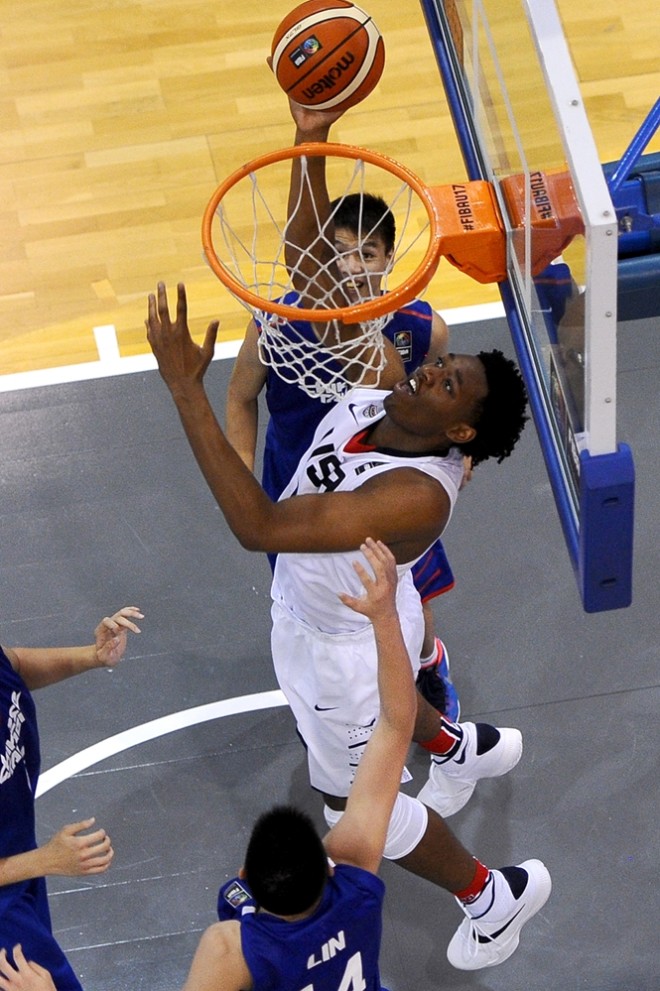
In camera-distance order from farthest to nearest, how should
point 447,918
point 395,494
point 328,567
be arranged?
point 447,918 < point 328,567 < point 395,494

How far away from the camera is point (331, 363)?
391cm

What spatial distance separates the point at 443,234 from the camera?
3338 mm

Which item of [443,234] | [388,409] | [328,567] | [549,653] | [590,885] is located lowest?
[590,885]

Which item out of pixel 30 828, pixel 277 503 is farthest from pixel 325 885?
pixel 30 828

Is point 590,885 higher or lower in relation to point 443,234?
lower

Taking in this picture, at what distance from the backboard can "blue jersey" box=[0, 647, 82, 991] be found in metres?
1.43

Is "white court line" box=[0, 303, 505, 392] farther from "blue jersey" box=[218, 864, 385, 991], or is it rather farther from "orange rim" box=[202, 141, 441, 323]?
"blue jersey" box=[218, 864, 385, 991]

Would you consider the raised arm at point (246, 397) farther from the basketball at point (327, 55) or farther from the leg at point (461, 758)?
the leg at point (461, 758)

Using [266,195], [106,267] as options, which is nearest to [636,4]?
[266,195]

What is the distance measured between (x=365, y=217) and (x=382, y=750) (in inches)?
63.3

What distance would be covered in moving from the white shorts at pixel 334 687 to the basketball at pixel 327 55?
136cm

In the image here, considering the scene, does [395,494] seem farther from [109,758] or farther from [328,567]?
[109,758]

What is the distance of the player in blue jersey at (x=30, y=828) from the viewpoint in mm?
3125

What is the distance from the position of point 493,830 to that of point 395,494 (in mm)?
1413
